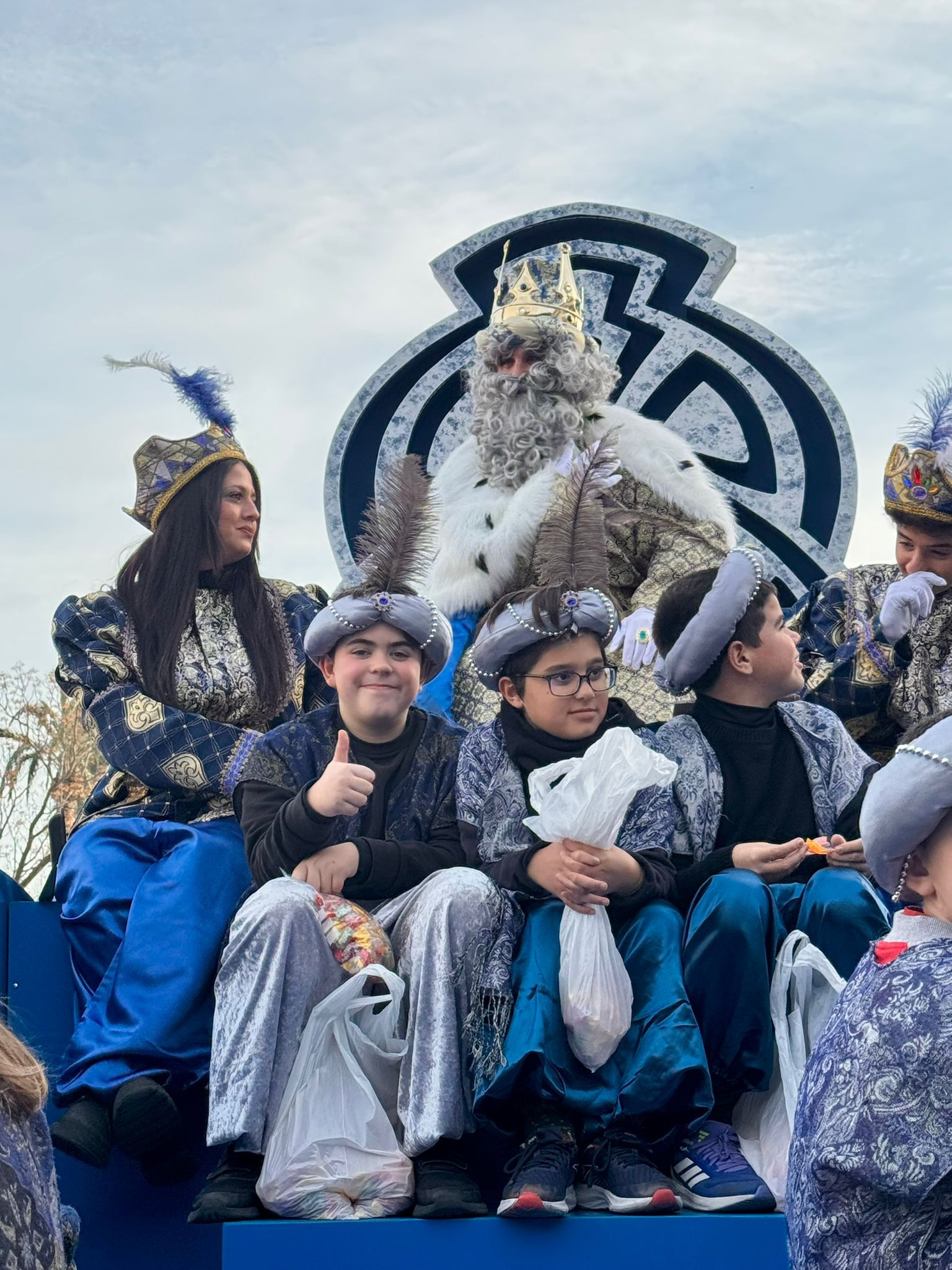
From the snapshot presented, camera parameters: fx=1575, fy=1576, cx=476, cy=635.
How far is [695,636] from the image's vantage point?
3.56 metres

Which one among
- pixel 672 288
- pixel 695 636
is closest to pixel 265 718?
pixel 695 636

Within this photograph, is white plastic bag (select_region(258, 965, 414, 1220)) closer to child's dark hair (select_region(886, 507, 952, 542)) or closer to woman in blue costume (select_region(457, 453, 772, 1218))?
woman in blue costume (select_region(457, 453, 772, 1218))

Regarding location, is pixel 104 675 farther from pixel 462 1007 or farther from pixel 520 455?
pixel 520 455

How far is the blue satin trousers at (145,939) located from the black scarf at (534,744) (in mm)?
741

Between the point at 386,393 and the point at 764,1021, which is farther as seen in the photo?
the point at 386,393

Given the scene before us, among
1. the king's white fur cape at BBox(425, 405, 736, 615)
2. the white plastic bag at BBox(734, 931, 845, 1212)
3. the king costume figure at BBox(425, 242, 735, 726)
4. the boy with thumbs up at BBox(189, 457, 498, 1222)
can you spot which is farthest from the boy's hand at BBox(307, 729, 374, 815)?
the king's white fur cape at BBox(425, 405, 736, 615)

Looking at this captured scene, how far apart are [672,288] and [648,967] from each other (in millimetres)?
3811

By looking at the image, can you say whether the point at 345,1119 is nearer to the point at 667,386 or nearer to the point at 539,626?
the point at 539,626

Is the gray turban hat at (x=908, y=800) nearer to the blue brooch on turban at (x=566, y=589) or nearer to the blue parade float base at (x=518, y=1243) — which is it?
the blue parade float base at (x=518, y=1243)

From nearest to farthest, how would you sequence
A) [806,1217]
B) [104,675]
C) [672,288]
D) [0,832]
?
[806,1217] → [104,675] → [672,288] → [0,832]

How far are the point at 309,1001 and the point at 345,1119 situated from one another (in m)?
0.26

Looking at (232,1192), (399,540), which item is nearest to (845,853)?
(399,540)

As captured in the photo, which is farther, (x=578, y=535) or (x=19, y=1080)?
(x=578, y=535)

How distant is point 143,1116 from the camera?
Answer: 127 inches
